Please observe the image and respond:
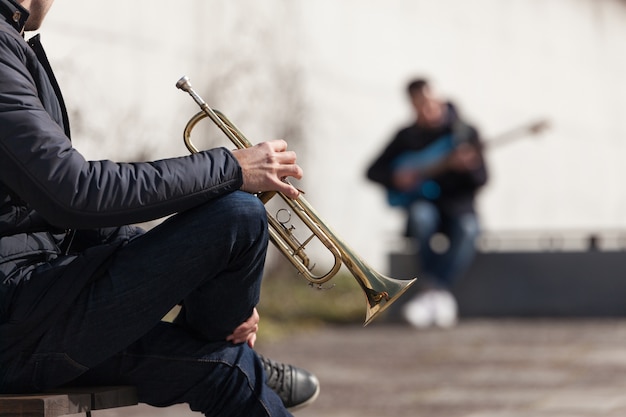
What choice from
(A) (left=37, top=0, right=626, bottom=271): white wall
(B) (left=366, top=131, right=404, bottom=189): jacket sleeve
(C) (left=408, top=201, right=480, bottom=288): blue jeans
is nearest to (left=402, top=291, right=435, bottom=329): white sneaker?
(C) (left=408, top=201, right=480, bottom=288): blue jeans

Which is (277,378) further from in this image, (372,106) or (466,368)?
(372,106)

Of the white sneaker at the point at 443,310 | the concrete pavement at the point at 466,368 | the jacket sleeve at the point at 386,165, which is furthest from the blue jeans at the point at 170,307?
the jacket sleeve at the point at 386,165

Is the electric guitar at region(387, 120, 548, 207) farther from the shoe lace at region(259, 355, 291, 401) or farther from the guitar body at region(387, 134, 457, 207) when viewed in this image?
the shoe lace at region(259, 355, 291, 401)

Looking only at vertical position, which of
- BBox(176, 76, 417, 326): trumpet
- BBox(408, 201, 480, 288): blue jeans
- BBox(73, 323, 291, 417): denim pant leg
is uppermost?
BBox(176, 76, 417, 326): trumpet

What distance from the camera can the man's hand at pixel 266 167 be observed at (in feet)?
10.4

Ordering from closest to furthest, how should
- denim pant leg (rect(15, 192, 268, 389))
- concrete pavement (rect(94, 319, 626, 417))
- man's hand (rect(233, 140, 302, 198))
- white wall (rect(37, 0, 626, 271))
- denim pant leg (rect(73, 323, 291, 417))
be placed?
denim pant leg (rect(15, 192, 268, 389))
man's hand (rect(233, 140, 302, 198))
denim pant leg (rect(73, 323, 291, 417))
concrete pavement (rect(94, 319, 626, 417))
white wall (rect(37, 0, 626, 271))

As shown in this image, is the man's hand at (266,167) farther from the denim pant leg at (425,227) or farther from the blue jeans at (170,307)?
the denim pant leg at (425,227)

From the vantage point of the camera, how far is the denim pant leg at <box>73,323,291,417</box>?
3.27m

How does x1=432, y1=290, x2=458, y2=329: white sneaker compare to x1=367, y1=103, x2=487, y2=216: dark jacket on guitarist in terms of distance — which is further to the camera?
x1=367, y1=103, x2=487, y2=216: dark jacket on guitarist

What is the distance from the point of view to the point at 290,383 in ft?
12.0

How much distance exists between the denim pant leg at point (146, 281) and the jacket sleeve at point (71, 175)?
6 cm

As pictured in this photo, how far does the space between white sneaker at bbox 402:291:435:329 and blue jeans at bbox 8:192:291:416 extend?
5533 mm

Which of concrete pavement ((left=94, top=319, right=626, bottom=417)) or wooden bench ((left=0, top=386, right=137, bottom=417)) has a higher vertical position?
wooden bench ((left=0, top=386, right=137, bottom=417))

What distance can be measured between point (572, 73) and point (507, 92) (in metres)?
2.36
